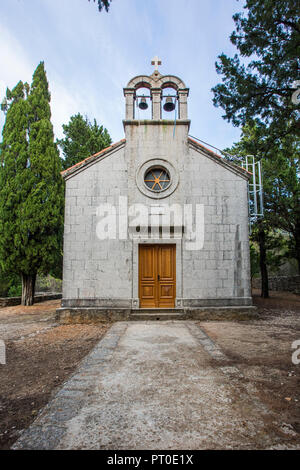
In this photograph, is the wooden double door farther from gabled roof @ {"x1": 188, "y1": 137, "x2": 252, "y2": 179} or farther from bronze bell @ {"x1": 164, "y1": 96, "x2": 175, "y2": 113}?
bronze bell @ {"x1": 164, "y1": 96, "x2": 175, "y2": 113}

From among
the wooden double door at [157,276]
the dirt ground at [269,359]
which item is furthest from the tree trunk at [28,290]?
the dirt ground at [269,359]

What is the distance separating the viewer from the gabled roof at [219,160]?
974cm

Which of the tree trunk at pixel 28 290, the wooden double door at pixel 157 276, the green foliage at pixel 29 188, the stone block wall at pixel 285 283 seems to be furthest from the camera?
the stone block wall at pixel 285 283

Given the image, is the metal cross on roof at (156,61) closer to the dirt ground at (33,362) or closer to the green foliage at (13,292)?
the dirt ground at (33,362)

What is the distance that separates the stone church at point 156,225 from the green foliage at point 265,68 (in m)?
1.98

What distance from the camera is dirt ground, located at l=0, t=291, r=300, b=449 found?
10.1ft

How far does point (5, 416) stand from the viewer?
3111 mm

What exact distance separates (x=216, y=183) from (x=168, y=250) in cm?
302

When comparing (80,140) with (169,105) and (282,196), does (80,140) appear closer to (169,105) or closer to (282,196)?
(169,105)

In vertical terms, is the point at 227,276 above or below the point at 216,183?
below

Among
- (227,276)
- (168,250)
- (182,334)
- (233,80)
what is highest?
(233,80)

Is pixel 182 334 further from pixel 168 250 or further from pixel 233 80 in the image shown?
pixel 233 80

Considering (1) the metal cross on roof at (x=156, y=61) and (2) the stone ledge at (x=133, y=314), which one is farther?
(1) the metal cross on roof at (x=156, y=61)
